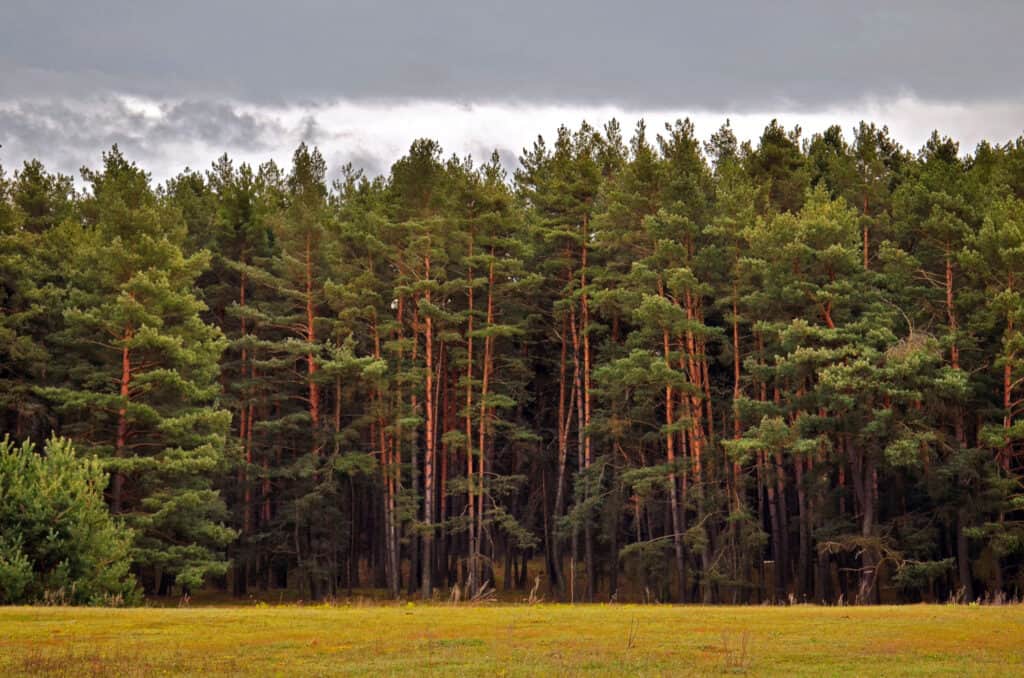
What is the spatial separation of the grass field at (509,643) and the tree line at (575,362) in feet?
45.5

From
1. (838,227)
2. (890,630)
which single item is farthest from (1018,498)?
(890,630)

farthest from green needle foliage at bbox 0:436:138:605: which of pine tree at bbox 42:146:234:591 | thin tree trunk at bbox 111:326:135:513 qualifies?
thin tree trunk at bbox 111:326:135:513

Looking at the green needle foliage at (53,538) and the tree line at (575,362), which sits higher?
the tree line at (575,362)

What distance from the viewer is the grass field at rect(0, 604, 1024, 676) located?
17688 mm

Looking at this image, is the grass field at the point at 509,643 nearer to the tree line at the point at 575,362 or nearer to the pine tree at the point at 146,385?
the tree line at the point at 575,362

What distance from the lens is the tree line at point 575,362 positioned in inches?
1668

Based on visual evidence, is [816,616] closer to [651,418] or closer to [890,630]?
[890,630]

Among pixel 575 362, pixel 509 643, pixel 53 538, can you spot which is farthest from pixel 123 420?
pixel 509 643

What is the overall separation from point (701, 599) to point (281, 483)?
22.3 m

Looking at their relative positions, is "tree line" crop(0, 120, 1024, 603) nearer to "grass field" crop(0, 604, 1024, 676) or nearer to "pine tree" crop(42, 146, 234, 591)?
"pine tree" crop(42, 146, 234, 591)

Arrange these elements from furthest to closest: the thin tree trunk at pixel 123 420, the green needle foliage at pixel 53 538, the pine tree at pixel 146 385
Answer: the thin tree trunk at pixel 123 420
the pine tree at pixel 146 385
the green needle foliage at pixel 53 538

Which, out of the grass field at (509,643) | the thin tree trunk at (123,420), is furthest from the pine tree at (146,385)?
the grass field at (509,643)

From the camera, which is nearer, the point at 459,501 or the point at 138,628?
the point at 138,628

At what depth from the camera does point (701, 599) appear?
51781mm
